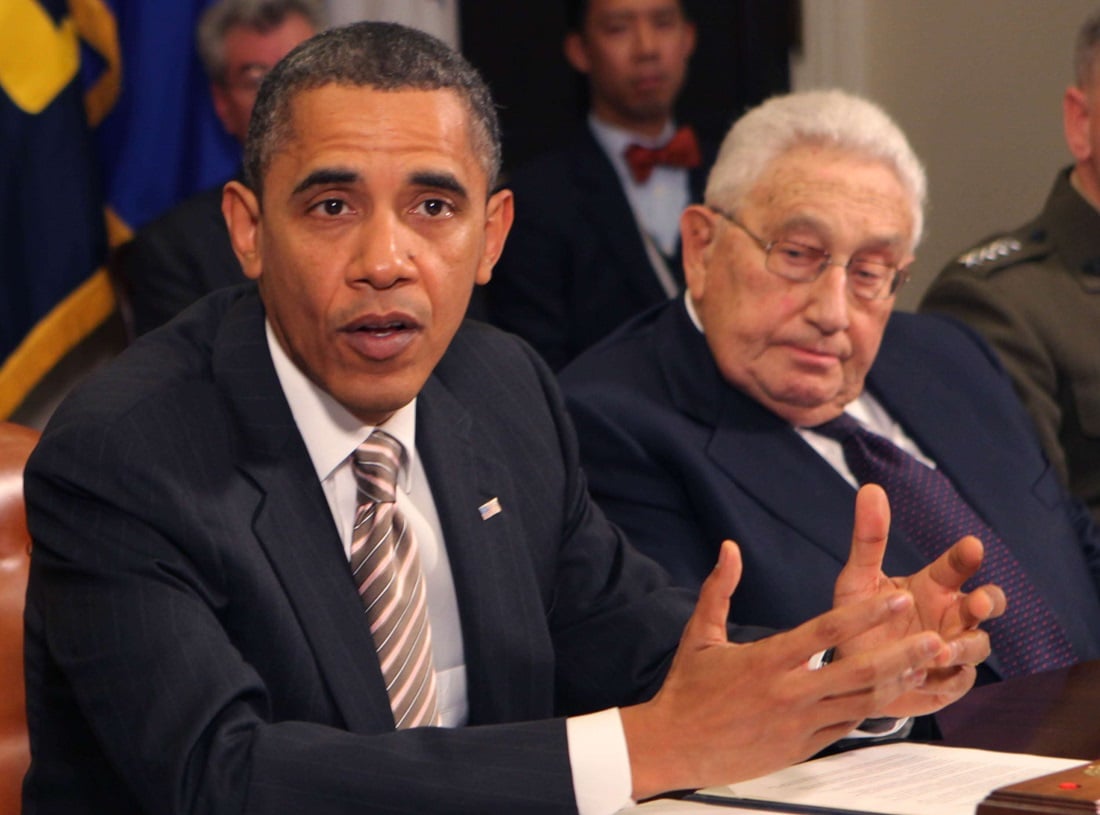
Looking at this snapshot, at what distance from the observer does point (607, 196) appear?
161 inches

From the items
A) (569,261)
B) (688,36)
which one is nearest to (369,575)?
(569,261)

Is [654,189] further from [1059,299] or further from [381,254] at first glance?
[381,254]

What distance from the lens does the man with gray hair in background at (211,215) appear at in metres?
3.32

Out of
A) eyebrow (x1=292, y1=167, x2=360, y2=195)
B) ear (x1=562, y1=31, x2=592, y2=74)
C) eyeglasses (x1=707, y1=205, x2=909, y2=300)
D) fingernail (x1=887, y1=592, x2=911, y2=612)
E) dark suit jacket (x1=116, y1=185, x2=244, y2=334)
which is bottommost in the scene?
fingernail (x1=887, y1=592, x2=911, y2=612)

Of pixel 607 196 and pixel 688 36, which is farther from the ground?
pixel 688 36

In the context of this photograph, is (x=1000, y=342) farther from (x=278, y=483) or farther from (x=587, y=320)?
(x=278, y=483)

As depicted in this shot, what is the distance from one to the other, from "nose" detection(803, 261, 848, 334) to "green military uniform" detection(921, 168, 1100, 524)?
0.66 meters

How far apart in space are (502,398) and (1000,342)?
54.8 inches

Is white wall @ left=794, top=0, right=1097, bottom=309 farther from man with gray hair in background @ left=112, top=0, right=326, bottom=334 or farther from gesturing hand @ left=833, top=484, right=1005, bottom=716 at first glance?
gesturing hand @ left=833, top=484, right=1005, bottom=716

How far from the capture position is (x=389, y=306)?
156 centimetres

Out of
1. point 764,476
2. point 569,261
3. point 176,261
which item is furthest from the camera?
point 569,261

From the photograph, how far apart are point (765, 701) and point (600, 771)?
15cm

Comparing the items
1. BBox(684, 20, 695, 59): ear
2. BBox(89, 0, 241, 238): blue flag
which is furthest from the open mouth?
BBox(684, 20, 695, 59): ear

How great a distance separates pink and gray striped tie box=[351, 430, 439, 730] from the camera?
1.55 m
